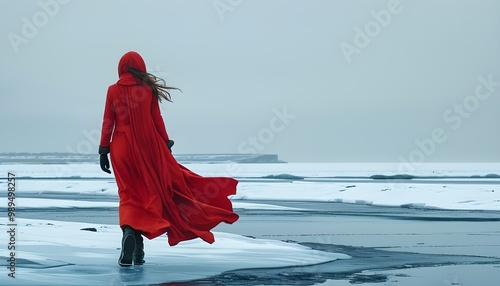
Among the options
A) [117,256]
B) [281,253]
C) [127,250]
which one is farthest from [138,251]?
[281,253]

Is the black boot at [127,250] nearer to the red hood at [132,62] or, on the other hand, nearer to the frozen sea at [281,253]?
the frozen sea at [281,253]

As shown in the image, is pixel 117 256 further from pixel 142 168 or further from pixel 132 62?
pixel 132 62

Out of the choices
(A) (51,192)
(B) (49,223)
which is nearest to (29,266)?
(B) (49,223)

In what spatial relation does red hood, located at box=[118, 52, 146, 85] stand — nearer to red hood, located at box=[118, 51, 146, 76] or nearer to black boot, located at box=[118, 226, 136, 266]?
red hood, located at box=[118, 51, 146, 76]

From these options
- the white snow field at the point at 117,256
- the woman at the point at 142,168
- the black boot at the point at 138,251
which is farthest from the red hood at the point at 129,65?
the white snow field at the point at 117,256

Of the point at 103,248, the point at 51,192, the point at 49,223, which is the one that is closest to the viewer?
the point at 103,248

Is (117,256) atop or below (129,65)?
below

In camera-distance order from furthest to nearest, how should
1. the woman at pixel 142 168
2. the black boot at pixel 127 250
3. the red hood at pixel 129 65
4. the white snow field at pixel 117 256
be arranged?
the red hood at pixel 129 65 < the woman at pixel 142 168 < the black boot at pixel 127 250 < the white snow field at pixel 117 256

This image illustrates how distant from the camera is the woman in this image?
24.5 ft

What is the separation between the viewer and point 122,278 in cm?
651

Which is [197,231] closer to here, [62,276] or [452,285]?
[62,276]

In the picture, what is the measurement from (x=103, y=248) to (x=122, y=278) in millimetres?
2005

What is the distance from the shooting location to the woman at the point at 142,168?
745cm

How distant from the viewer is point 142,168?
7.52 meters
